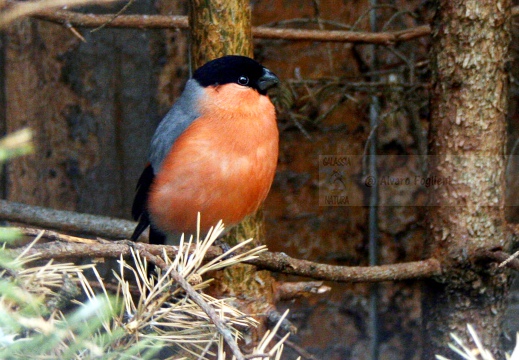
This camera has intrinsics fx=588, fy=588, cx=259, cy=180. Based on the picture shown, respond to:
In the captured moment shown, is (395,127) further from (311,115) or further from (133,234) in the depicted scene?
(133,234)

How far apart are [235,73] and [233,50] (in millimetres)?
112

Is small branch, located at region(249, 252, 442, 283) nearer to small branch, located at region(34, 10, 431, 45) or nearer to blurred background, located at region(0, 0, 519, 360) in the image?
blurred background, located at region(0, 0, 519, 360)

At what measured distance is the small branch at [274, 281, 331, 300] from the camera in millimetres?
2117

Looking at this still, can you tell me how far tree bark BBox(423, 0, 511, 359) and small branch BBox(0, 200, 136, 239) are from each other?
4.11 feet

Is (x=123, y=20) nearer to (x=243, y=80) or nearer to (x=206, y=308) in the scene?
(x=243, y=80)

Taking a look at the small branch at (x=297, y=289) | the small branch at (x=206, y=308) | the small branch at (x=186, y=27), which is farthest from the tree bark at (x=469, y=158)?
the small branch at (x=206, y=308)

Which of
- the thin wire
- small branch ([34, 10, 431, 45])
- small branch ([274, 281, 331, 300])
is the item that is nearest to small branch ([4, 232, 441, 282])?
small branch ([274, 281, 331, 300])

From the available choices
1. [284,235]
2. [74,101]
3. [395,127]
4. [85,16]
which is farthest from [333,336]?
[85,16]

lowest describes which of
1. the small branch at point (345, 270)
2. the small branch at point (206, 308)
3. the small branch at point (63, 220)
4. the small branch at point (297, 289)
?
the small branch at point (297, 289)

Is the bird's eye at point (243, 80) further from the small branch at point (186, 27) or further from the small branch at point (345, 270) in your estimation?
the small branch at point (345, 270)

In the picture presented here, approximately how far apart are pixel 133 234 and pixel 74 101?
892 millimetres

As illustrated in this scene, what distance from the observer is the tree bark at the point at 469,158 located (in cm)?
205

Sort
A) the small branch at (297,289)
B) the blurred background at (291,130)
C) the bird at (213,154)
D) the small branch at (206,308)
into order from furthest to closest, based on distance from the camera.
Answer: the blurred background at (291,130) → the small branch at (297,289) → the bird at (213,154) → the small branch at (206,308)

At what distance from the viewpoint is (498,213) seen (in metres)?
2.12
